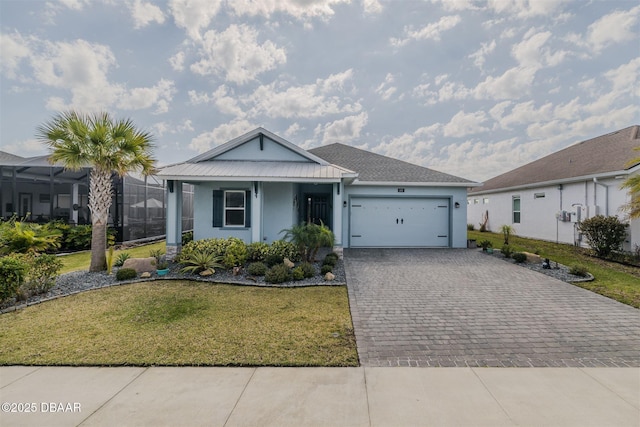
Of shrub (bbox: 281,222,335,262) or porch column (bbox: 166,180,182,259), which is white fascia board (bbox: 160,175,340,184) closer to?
porch column (bbox: 166,180,182,259)

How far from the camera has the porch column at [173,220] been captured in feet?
34.4

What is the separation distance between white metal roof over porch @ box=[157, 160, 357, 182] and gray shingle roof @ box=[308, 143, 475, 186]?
3.08 metres

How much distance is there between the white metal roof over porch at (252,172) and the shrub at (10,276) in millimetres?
4647

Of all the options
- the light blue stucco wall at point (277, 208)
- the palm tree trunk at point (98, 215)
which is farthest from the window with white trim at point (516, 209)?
the palm tree trunk at point (98, 215)

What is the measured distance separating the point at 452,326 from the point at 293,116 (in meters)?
14.9

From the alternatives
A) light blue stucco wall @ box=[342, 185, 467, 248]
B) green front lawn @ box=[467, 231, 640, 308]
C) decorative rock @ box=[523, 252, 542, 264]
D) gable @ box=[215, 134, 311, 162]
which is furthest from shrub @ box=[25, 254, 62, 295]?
decorative rock @ box=[523, 252, 542, 264]

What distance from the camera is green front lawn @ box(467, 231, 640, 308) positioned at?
279 inches

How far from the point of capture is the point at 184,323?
17.6ft

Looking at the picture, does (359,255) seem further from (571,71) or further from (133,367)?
(571,71)

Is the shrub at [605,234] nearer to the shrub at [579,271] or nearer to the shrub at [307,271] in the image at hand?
the shrub at [579,271]

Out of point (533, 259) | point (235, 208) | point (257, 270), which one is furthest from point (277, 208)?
point (533, 259)
